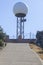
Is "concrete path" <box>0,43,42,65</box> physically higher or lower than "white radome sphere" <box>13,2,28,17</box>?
higher

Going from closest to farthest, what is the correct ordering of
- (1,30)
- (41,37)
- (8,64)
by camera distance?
1. (8,64)
2. (1,30)
3. (41,37)

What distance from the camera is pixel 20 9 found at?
239 feet

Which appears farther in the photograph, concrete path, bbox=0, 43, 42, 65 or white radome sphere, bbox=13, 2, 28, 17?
white radome sphere, bbox=13, 2, 28, 17

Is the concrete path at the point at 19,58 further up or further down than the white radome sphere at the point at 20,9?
further up

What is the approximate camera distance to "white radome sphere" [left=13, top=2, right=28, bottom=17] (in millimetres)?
72250

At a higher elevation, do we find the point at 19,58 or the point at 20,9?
the point at 19,58

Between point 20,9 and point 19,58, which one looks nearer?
point 19,58

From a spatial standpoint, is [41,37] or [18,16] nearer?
[41,37]

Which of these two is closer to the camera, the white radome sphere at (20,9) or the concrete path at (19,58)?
the concrete path at (19,58)

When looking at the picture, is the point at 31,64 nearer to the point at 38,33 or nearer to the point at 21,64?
the point at 21,64

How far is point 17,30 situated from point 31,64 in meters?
59.3

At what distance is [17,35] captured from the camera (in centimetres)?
7444

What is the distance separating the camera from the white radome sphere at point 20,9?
72.2 metres

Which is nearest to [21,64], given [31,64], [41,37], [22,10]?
[31,64]
